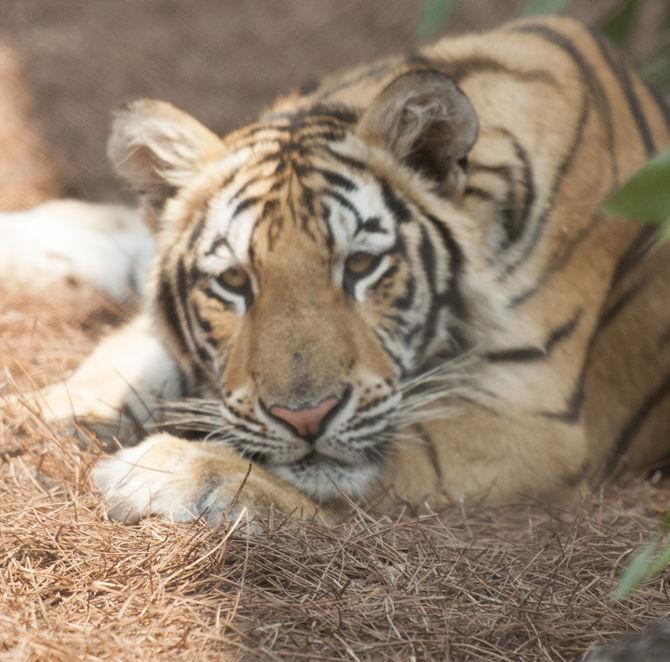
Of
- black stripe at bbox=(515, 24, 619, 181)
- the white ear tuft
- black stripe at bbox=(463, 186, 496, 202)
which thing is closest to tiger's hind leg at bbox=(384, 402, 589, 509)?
black stripe at bbox=(463, 186, 496, 202)

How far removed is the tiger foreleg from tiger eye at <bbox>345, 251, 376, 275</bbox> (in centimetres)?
48

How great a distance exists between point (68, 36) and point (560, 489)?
3544 millimetres

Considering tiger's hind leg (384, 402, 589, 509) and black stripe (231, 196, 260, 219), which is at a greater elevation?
black stripe (231, 196, 260, 219)

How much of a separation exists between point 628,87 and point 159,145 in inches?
52.7

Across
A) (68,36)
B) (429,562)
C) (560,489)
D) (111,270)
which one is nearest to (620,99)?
(560,489)

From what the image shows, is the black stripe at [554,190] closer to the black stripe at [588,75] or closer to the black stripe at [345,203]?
the black stripe at [588,75]

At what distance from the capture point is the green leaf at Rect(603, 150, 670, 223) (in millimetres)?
1280

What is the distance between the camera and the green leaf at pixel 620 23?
354cm

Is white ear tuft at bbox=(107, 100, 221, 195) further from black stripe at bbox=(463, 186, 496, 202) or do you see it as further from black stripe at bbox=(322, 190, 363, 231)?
black stripe at bbox=(463, 186, 496, 202)

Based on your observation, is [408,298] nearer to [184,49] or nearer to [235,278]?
[235,278]

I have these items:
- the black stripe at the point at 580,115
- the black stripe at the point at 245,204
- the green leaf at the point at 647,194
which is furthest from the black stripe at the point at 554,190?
the green leaf at the point at 647,194

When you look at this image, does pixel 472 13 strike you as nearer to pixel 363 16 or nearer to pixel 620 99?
pixel 363 16

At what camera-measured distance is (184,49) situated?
5.37 meters

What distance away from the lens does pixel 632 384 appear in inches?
119
